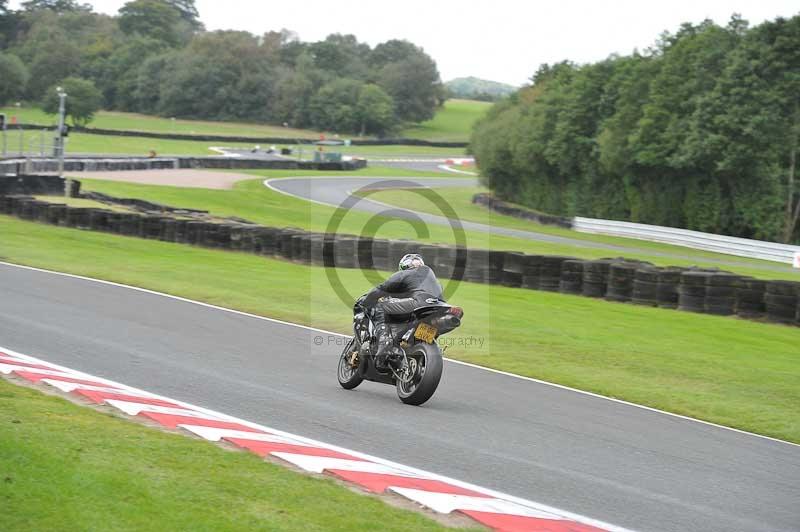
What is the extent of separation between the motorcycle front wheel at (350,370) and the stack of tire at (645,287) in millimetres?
9061

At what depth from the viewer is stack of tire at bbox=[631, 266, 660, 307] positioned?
730 inches

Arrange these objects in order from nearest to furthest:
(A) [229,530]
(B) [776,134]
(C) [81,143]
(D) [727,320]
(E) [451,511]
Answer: (A) [229,530] < (E) [451,511] < (D) [727,320] < (B) [776,134] < (C) [81,143]

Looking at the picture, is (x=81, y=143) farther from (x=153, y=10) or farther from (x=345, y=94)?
(x=153, y=10)

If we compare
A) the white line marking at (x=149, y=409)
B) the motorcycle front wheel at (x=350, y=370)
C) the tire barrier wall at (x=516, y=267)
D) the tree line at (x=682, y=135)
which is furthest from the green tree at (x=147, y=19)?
the white line marking at (x=149, y=409)

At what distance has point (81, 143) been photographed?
237 ft

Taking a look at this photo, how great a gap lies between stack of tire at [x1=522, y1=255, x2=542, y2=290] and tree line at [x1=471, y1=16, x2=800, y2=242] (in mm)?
25070

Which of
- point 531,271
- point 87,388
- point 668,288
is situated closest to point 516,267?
point 531,271

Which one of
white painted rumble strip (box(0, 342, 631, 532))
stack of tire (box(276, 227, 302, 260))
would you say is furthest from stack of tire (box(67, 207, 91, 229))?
white painted rumble strip (box(0, 342, 631, 532))

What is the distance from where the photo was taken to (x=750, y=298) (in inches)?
694

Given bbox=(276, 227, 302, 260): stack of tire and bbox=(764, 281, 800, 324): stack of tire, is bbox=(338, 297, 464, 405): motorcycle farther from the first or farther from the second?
bbox=(276, 227, 302, 260): stack of tire

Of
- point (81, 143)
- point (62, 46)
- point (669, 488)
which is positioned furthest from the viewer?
point (62, 46)

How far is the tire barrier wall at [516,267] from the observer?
1772 centimetres

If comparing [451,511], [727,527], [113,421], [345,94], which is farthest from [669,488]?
[345,94]

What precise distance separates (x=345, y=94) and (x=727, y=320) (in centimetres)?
10375
